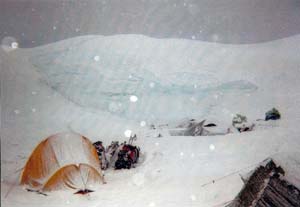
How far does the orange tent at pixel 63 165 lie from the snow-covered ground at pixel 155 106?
0.07m

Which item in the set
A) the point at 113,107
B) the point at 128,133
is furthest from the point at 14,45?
the point at 128,133

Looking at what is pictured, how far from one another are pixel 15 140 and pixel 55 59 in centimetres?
80

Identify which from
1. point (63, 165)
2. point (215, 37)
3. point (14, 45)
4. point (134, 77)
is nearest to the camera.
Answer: point (14, 45)

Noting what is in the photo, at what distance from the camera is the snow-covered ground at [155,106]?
3502 mm

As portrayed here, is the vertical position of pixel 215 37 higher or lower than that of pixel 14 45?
higher

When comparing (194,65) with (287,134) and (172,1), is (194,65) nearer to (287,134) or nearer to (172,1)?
(172,1)

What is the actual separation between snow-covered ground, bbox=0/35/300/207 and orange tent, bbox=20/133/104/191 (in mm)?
73

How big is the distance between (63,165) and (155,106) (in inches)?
39.8

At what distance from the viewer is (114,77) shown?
Answer: 3711 millimetres

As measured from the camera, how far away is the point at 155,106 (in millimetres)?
3799

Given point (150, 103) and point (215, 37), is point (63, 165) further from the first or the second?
point (215, 37)

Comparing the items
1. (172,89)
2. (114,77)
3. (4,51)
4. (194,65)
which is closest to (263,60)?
(194,65)

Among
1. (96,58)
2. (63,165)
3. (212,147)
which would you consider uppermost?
(96,58)

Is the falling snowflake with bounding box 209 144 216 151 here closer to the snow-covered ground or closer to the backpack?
the snow-covered ground
